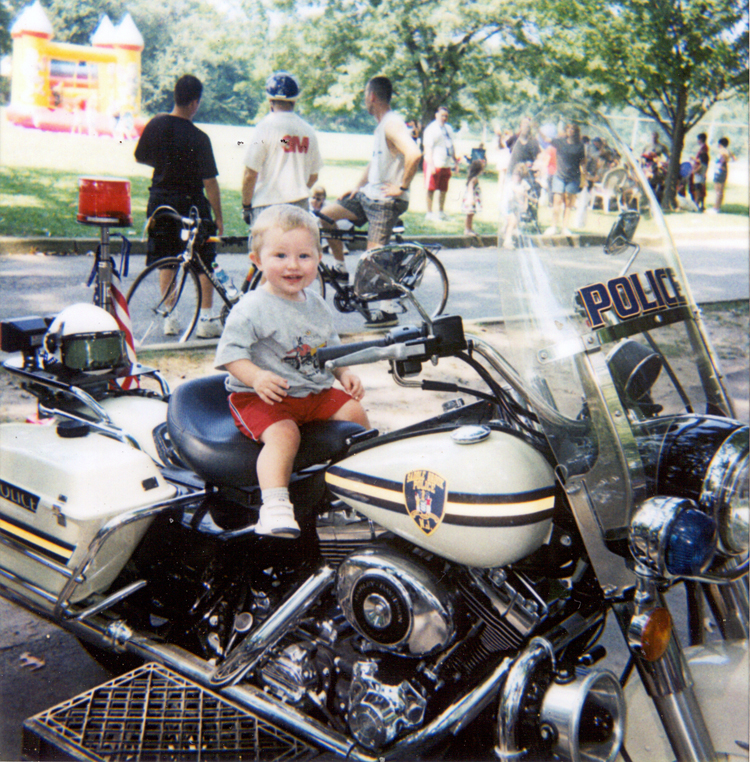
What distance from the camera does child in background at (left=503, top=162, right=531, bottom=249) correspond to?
175 cm

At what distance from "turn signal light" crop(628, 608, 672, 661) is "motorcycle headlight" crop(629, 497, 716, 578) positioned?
9 cm

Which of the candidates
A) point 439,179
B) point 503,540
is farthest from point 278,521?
point 439,179

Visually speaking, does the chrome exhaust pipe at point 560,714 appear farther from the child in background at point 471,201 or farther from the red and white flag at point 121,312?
the child in background at point 471,201

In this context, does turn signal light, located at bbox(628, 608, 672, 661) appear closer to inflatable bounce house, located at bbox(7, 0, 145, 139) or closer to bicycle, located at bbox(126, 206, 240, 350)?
inflatable bounce house, located at bbox(7, 0, 145, 139)

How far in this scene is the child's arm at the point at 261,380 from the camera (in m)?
1.96

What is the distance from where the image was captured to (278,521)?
1.88 metres

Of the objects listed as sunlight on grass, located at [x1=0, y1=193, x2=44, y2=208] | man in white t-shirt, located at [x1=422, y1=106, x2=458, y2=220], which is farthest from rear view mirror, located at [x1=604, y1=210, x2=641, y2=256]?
man in white t-shirt, located at [x1=422, y1=106, x2=458, y2=220]

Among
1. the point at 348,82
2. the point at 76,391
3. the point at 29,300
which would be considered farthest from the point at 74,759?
the point at 348,82

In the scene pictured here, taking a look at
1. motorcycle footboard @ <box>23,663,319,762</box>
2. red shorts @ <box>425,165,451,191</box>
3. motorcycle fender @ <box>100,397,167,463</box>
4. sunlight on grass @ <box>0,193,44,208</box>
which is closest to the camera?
motorcycle footboard @ <box>23,663,319,762</box>

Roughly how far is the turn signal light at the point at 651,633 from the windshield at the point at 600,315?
0.17 metres

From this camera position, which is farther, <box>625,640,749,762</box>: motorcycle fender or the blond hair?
the blond hair

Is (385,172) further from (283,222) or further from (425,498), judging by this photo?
(425,498)

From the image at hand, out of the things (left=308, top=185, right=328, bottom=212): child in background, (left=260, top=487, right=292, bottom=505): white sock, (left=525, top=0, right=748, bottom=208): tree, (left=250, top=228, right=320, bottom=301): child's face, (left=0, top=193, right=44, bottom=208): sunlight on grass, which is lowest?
(left=260, top=487, right=292, bottom=505): white sock

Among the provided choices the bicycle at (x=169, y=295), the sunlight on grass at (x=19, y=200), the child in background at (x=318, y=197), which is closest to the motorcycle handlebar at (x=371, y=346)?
the bicycle at (x=169, y=295)
